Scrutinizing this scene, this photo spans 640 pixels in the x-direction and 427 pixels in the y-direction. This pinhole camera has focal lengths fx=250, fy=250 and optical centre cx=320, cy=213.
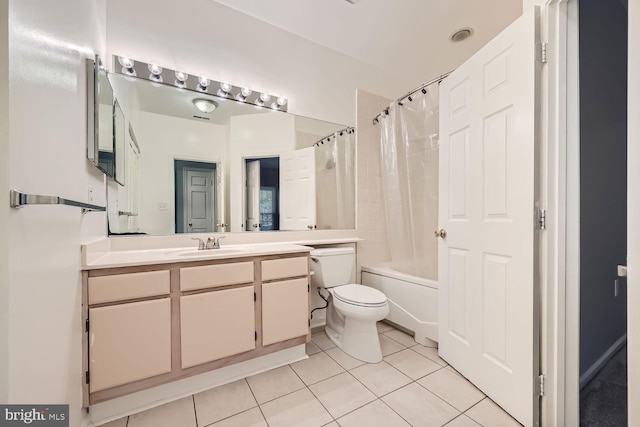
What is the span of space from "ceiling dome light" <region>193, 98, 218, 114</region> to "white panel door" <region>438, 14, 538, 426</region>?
1773 mm

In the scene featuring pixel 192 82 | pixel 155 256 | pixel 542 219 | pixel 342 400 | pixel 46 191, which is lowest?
pixel 342 400

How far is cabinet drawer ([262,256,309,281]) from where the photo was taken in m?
1.71

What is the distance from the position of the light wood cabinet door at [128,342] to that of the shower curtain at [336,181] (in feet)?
5.00

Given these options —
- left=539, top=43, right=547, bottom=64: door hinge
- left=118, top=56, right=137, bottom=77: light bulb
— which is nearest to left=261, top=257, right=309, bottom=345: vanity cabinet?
left=118, top=56, right=137, bottom=77: light bulb

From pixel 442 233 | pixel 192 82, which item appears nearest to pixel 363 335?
pixel 442 233

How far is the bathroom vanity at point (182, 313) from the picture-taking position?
4.11ft

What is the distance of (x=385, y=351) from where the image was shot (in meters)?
1.96

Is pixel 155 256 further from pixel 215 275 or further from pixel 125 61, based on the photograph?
pixel 125 61

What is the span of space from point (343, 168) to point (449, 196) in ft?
4.00

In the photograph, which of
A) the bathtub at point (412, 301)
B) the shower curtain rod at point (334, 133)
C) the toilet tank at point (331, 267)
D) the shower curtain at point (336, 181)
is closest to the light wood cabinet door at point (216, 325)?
the toilet tank at point (331, 267)

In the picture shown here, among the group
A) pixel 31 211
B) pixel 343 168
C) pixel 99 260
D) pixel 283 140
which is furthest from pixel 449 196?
pixel 99 260

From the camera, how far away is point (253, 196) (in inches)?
85.2

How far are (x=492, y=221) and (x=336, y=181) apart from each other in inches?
61.0
